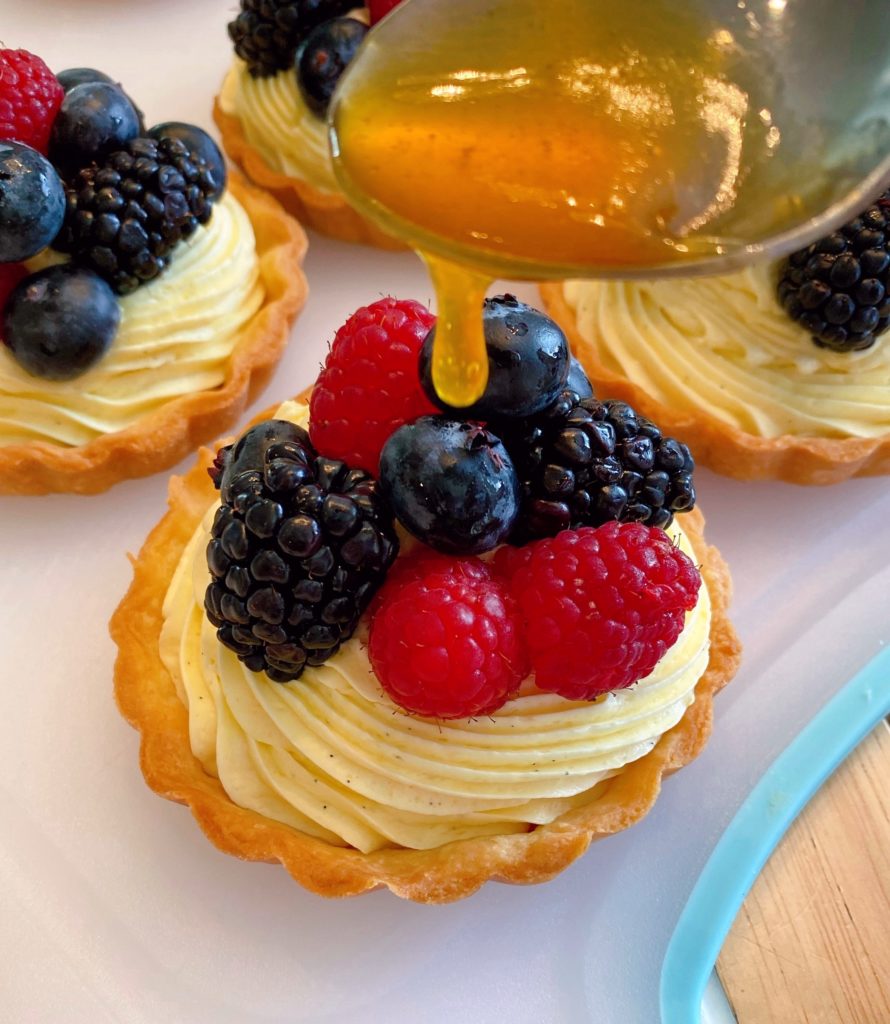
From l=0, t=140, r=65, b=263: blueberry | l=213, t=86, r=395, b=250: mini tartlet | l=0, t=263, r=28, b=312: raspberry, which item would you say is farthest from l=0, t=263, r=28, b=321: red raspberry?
l=213, t=86, r=395, b=250: mini tartlet

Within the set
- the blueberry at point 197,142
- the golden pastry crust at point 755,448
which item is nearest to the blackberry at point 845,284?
the golden pastry crust at point 755,448

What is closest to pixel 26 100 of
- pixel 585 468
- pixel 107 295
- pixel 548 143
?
pixel 107 295

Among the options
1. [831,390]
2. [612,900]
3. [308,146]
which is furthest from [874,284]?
[308,146]

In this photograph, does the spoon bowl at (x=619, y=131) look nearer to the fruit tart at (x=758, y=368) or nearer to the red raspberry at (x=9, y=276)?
the fruit tart at (x=758, y=368)

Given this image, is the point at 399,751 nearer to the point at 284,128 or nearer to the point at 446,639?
the point at 446,639

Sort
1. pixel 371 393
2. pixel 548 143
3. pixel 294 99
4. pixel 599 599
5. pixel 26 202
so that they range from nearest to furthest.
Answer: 1. pixel 548 143
2. pixel 599 599
3. pixel 371 393
4. pixel 26 202
5. pixel 294 99

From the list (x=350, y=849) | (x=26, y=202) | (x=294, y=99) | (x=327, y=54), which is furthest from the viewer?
(x=294, y=99)
